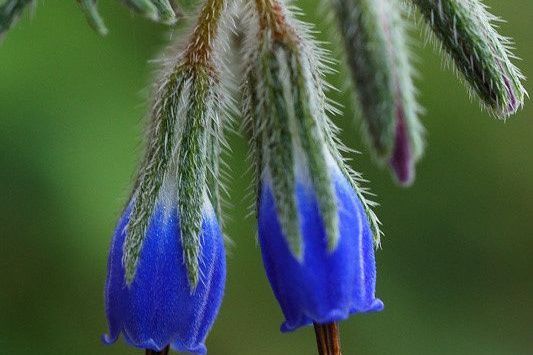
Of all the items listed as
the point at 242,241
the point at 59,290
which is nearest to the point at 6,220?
the point at 59,290

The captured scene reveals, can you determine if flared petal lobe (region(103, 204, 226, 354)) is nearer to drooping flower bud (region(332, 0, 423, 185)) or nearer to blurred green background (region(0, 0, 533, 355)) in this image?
drooping flower bud (region(332, 0, 423, 185))

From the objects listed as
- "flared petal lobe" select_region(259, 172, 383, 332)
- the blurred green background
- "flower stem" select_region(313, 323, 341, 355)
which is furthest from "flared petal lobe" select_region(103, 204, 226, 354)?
the blurred green background

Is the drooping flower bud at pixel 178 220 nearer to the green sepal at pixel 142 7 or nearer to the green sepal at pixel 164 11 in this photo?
the green sepal at pixel 164 11

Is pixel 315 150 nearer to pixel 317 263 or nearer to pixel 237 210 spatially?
pixel 317 263

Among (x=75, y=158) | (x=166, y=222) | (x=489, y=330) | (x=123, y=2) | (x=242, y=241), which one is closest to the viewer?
(x=123, y=2)

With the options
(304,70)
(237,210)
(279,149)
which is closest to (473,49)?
(304,70)

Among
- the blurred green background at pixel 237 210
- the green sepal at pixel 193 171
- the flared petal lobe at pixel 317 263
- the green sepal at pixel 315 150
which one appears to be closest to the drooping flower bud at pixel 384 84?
the green sepal at pixel 315 150

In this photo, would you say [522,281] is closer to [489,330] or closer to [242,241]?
[489,330]
